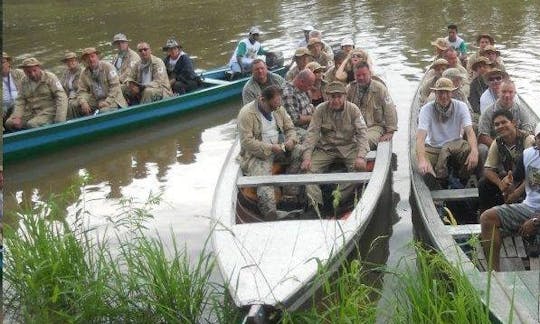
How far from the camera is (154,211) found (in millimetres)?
8273

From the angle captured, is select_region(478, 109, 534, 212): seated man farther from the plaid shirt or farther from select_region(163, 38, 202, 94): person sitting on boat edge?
select_region(163, 38, 202, 94): person sitting on boat edge

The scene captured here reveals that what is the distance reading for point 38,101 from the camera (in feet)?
33.7

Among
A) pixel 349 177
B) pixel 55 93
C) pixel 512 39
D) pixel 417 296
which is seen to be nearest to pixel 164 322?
pixel 417 296

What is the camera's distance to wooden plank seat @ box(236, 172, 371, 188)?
6.80 m

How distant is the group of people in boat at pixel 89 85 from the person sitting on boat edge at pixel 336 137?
14.5ft

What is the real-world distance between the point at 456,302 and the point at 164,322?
2112mm

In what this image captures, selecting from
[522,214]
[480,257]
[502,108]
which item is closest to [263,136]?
[502,108]

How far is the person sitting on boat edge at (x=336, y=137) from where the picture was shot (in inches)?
285

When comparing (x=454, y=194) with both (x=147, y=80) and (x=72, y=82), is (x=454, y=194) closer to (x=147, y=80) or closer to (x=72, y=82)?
(x=147, y=80)

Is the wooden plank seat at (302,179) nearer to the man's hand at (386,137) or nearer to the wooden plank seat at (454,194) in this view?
the wooden plank seat at (454,194)

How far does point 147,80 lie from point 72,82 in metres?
1.19

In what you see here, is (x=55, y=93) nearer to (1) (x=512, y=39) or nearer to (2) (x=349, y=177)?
(2) (x=349, y=177)

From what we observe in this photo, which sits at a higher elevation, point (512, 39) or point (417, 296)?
point (417, 296)

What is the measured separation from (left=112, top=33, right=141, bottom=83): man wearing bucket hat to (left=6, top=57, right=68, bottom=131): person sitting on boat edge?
1.59 m
